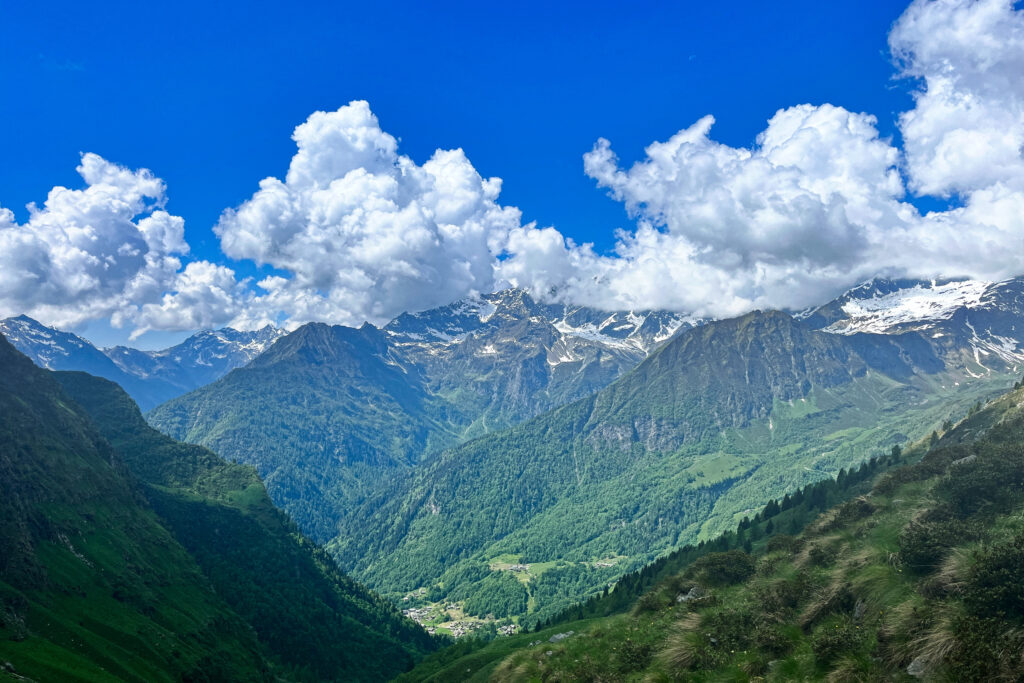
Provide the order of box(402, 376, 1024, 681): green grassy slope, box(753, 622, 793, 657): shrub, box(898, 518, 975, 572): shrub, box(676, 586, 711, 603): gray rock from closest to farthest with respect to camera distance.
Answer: box(402, 376, 1024, 681): green grassy slope, box(753, 622, 793, 657): shrub, box(898, 518, 975, 572): shrub, box(676, 586, 711, 603): gray rock

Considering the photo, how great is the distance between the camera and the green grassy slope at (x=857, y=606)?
113ft

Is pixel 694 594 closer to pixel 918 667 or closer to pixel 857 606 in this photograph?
pixel 857 606

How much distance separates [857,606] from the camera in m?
47.1

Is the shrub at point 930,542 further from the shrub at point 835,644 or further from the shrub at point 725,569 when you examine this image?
the shrub at point 725,569

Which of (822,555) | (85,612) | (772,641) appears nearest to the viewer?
(772,641)

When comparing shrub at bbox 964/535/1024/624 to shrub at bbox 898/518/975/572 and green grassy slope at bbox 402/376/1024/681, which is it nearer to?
green grassy slope at bbox 402/376/1024/681

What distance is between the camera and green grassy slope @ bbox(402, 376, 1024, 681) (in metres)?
34.5

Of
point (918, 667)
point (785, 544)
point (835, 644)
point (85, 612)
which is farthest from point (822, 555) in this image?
point (85, 612)

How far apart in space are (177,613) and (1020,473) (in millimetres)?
216109

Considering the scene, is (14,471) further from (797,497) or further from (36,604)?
(797,497)

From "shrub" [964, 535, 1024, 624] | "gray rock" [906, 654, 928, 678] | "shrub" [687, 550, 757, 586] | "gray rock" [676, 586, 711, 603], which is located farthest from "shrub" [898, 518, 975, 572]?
"shrub" [687, 550, 757, 586]

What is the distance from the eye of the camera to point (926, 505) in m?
68.3

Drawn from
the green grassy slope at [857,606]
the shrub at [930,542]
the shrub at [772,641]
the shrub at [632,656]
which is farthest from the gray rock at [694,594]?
the shrub at [930,542]

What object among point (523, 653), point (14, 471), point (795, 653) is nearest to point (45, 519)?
point (14, 471)
